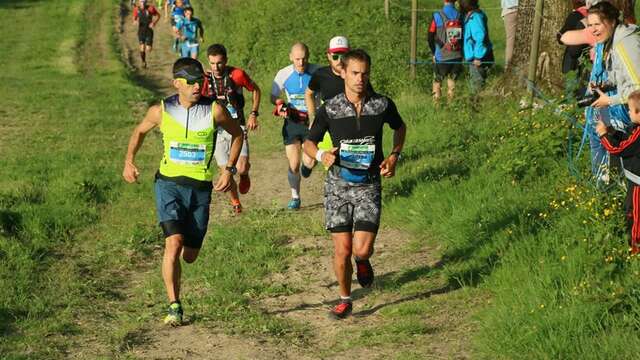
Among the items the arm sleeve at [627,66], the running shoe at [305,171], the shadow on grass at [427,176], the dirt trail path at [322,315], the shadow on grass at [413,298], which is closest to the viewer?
the dirt trail path at [322,315]

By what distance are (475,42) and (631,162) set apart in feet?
27.7

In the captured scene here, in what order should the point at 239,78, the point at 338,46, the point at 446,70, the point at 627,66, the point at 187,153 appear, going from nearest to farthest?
1. the point at 627,66
2. the point at 187,153
3. the point at 338,46
4. the point at 239,78
5. the point at 446,70

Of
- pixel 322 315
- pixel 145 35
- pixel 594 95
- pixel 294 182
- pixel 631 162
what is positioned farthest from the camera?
pixel 145 35

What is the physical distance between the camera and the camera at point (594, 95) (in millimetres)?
7352

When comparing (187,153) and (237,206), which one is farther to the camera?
(237,206)

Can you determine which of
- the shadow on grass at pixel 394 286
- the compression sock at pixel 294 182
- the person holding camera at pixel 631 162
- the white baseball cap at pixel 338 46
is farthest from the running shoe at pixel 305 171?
the person holding camera at pixel 631 162

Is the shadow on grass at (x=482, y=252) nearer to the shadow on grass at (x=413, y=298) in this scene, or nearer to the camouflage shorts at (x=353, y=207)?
the shadow on grass at (x=413, y=298)

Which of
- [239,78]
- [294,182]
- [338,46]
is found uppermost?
[338,46]

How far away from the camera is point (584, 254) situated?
23.2 ft

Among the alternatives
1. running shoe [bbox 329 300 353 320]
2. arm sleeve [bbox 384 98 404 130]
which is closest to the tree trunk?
arm sleeve [bbox 384 98 404 130]

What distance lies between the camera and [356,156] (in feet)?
24.8

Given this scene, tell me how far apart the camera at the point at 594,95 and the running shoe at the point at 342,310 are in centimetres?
248

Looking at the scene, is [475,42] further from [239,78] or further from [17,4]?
[17,4]

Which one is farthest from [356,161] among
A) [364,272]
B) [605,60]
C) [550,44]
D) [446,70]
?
[446,70]
